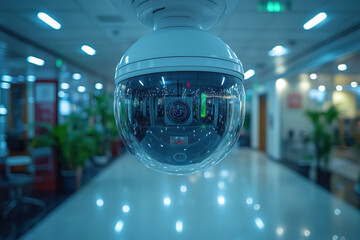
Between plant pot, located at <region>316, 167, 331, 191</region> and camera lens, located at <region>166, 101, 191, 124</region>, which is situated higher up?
camera lens, located at <region>166, 101, 191, 124</region>

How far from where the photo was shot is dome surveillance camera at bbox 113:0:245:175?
434 mm

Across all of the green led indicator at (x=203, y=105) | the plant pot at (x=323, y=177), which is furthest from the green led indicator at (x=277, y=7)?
the plant pot at (x=323, y=177)

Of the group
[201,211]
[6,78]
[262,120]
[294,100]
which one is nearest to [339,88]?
[294,100]

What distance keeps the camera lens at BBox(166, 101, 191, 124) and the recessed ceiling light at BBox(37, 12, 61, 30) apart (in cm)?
61

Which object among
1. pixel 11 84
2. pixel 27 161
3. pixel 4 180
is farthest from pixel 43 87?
pixel 11 84

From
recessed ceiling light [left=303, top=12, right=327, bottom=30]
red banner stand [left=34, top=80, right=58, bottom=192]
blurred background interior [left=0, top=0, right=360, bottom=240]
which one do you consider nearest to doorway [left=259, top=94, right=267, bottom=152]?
blurred background interior [left=0, top=0, right=360, bottom=240]

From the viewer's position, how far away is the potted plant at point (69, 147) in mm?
3931

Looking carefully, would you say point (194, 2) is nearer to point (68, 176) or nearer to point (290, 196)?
point (290, 196)

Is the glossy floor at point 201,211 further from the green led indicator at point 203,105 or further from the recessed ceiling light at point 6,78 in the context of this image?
the recessed ceiling light at point 6,78

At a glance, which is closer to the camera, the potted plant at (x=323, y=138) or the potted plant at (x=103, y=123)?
the potted plant at (x=323, y=138)

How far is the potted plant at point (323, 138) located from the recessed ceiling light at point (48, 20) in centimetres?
478

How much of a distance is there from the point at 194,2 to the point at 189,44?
11cm

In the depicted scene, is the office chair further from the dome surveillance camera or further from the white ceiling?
the dome surveillance camera

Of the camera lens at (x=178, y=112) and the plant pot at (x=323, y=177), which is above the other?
the camera lens at (x=178, y=112)
